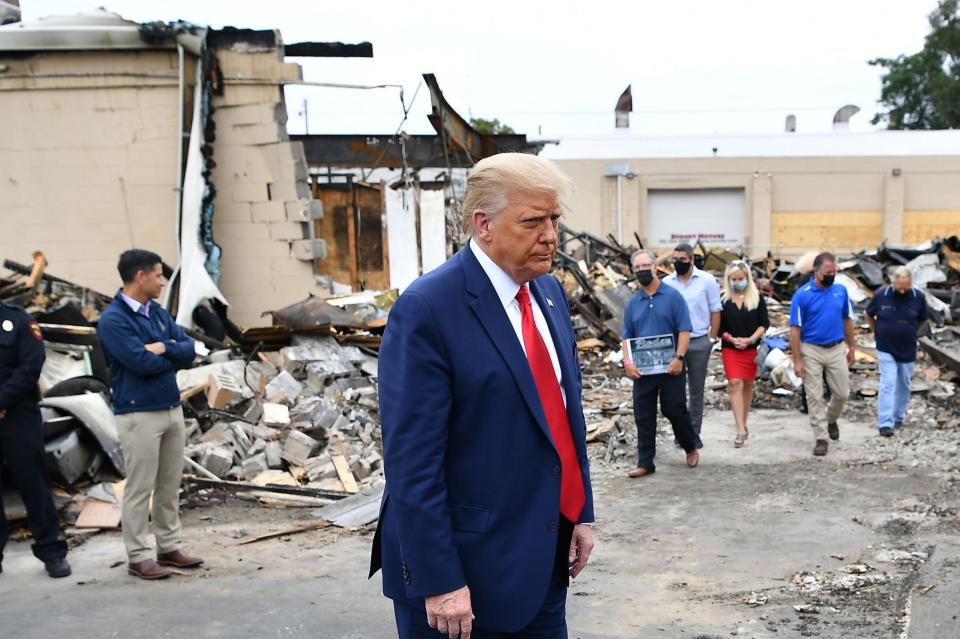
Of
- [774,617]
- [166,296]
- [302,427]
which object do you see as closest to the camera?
[774,617]

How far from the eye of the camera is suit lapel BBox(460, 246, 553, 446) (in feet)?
8.15

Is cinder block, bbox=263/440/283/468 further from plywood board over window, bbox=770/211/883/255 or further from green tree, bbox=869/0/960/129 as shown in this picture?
green tree, bbox=869/0/960/129

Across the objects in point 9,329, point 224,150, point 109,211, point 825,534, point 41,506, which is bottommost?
point 825,534

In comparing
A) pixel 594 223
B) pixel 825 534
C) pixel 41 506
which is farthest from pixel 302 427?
pixel 594 223

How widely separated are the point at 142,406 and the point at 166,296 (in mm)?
6340

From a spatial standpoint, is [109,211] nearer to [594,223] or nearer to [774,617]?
[774,617]

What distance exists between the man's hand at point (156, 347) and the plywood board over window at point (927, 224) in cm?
3548

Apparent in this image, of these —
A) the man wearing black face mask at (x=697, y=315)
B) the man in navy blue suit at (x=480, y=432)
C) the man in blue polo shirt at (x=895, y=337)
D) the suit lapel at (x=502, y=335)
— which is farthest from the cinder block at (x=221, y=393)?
the suit lapel at (x=502, y=335)

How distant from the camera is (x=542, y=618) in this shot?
2609 millimetres

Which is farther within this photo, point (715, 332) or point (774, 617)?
point (715, 332)

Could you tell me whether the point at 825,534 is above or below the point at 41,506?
below

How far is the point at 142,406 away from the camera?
548cm

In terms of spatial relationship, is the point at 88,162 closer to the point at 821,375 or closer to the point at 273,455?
the point at 273,455

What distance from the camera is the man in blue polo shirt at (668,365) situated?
794cm
